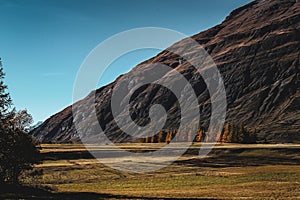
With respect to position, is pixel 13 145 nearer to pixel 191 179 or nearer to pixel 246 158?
pixel 191 179

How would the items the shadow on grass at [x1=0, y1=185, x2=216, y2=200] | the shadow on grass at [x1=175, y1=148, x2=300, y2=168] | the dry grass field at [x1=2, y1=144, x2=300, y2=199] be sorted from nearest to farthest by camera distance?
the shadow on grass at [x1=0, y1=185, x2=216, y2=200] → the dry grass field at [x1=2, y1=144, x2=300, y2=199] → the shadow on grass at [x1=175, y1=148, x2=300, y2=168]

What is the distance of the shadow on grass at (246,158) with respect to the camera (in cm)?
10250

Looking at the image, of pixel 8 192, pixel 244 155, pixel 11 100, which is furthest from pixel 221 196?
pixel 244 155

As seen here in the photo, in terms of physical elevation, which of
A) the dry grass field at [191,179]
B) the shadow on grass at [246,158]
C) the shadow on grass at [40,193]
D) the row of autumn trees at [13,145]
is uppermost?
the row of autumn trees at [13,145]

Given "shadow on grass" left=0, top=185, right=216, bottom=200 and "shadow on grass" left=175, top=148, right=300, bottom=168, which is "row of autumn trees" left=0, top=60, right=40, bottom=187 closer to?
"shadow on grass" left=0, top=185, right=216, bottom=200

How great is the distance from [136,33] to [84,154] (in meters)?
67.0

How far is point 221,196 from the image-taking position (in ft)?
134

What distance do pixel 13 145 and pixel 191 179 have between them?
30251 millimetres

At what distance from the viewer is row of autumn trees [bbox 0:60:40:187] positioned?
4606 cm

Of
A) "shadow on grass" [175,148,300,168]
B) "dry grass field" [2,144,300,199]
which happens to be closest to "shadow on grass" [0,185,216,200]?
"dry grass field" [2,144,300,199]

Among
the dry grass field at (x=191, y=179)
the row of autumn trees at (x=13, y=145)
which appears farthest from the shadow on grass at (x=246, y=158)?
the row of autumn trees at (x=13, y=145)

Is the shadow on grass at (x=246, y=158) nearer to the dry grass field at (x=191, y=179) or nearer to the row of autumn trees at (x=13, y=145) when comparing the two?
the dry grass field at (x=191, y=179)

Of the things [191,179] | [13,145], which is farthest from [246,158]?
[13,145]

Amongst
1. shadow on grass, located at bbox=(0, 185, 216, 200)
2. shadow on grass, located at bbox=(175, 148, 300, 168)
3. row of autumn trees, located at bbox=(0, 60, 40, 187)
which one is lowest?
shadow on grass, located at bbox=(175, 148, 300, 168)
